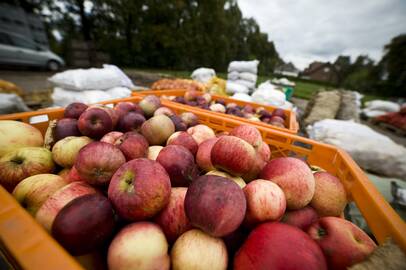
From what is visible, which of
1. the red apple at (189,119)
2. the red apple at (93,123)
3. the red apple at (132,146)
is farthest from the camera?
the red apple at (189,119)

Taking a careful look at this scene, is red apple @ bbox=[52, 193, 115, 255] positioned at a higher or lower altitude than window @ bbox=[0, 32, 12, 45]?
lower

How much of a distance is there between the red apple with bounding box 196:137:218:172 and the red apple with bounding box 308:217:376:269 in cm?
73

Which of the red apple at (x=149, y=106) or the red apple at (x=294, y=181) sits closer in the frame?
the red apple at (x=294, y=181)

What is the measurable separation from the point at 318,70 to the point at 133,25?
1895 inches

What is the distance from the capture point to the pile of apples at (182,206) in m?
0.81

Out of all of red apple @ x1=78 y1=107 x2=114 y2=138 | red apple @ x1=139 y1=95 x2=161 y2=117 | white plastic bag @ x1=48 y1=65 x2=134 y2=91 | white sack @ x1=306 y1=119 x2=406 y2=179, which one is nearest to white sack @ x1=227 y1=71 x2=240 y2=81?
white sack @ x1=306 y1=119 x2=406 y2=179

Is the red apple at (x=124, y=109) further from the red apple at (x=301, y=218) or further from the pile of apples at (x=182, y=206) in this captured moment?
the red apple at (x=301, y=218)

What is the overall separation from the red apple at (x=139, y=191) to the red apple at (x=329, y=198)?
0.94 m

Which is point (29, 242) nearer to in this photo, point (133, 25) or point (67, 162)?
point (67, 162)

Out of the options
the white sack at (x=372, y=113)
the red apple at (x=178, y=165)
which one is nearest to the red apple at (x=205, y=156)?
the red apple at (x=178, y=165)

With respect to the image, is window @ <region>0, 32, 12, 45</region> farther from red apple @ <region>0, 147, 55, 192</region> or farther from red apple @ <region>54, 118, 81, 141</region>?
red apple @ <region>0, 147, 55, 192</region>

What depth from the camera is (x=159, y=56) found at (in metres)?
21.8

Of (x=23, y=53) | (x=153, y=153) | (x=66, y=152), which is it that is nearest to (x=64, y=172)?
(x=66, y=152)

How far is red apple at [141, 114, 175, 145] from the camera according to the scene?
5.49ft
